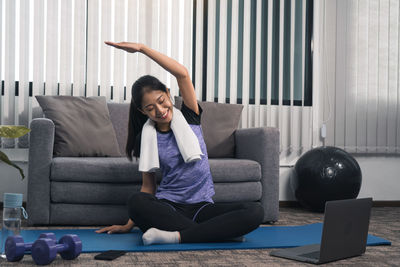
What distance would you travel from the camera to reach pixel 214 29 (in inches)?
152

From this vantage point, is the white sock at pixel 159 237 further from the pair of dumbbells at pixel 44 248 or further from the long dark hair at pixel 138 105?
the long dark hair at pixel 138 105

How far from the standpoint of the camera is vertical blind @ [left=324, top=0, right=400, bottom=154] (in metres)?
4.10

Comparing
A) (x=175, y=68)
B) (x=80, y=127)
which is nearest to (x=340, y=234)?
(x=175, y=68)

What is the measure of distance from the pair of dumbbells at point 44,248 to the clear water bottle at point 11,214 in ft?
0.15

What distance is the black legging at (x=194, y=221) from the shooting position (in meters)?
2.02

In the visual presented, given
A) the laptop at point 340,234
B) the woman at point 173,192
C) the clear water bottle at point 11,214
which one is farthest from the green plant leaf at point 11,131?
the laptop at point 340,234

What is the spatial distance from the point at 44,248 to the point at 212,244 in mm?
731

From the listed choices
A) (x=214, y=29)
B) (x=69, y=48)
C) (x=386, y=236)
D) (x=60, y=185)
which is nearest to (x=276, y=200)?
(x=386, y=236)

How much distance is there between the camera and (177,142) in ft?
7.09

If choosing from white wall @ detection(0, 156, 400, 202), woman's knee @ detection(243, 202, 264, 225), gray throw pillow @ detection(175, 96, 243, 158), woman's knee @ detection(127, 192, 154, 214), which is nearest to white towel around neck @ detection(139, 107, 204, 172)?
woman's knee @ detection(127, 192, 154, 214)

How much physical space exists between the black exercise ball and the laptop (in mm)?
1531

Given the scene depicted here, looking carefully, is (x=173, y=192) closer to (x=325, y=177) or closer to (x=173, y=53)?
(x=325, y=177)

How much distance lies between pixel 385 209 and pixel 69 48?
2.86m

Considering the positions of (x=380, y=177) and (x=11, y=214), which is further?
(x=380, y=177)
